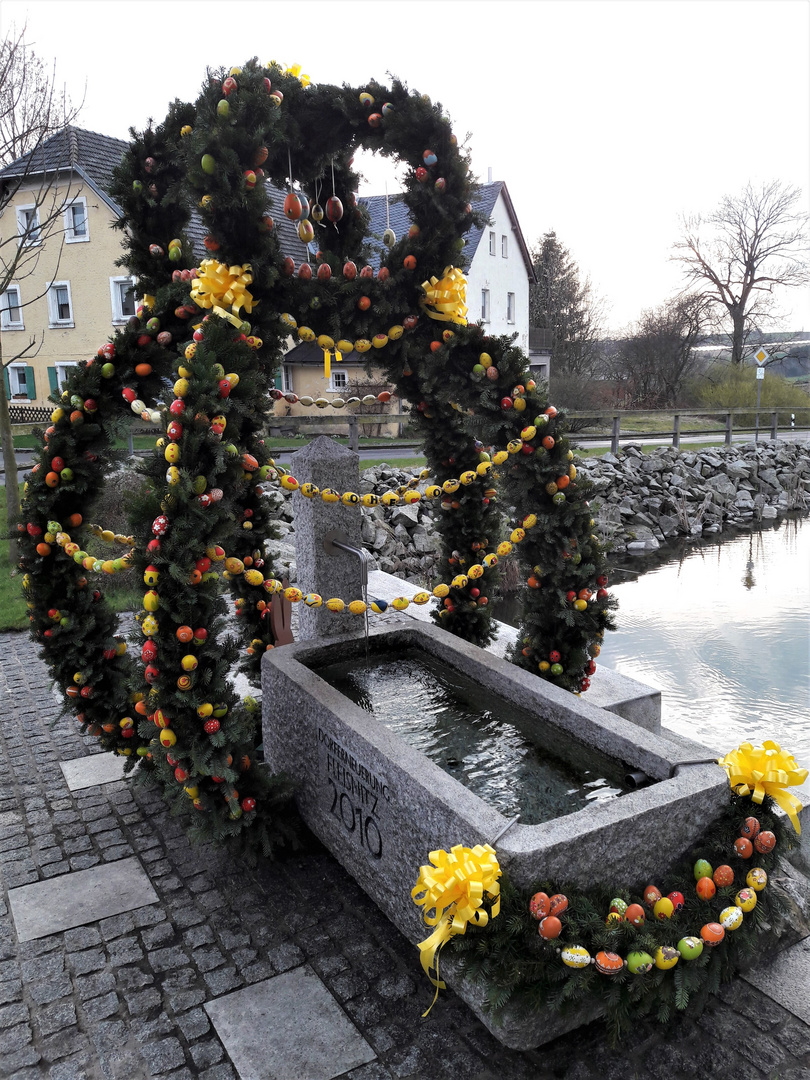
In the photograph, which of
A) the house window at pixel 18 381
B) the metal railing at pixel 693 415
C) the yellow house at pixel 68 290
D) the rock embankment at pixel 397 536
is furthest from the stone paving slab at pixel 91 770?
the house window at pixel 18 381

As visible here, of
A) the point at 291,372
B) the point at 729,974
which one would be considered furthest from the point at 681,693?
the point at 291,372

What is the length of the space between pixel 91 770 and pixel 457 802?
99.1 inches

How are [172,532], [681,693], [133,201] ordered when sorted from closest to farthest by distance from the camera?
[172,532] → [133,201] → [681,693]

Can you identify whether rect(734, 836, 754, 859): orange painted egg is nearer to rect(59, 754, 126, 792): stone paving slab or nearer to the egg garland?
the egg garland

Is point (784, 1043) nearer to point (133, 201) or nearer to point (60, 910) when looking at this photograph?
point (60, 910)

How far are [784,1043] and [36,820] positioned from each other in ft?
10.4

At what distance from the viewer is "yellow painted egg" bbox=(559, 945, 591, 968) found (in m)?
2.19

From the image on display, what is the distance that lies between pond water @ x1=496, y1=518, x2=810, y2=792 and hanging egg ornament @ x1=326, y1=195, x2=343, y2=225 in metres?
3.98

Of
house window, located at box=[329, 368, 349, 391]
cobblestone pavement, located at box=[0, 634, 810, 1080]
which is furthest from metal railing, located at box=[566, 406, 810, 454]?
cobblestone pavement, located at box=[0, 634, 810, 1080]

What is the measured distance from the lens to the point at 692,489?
14469mm

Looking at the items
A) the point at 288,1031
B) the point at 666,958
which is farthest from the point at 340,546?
the point at 666,958

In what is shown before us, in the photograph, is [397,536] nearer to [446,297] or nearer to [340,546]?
[340,546]

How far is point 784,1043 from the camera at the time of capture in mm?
2377

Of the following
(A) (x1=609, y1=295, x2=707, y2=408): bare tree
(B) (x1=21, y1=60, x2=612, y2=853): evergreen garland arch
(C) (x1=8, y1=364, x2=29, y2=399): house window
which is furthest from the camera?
(A) (x1=609, y1=295, x2=707, y2=408): bare tree
